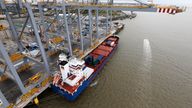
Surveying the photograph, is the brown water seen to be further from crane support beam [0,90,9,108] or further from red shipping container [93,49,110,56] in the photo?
crane support beam [0,90,9,108]

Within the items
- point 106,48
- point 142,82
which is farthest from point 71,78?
point 106,48

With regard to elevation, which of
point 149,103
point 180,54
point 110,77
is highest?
point 180,54

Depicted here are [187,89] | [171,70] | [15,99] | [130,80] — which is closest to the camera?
[15,99]

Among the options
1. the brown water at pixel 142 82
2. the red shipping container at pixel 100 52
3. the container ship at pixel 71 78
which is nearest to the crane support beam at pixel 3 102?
the brown water at pixel 142 82

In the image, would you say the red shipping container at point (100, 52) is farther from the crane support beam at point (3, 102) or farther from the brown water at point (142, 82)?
the crane support beam at point (3, 102)

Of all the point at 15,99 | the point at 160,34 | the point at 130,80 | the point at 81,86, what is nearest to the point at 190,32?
the point at 160,34

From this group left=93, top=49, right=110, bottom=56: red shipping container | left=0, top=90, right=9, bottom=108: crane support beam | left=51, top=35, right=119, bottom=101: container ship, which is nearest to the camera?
left=0, top=90, right=9, bottom=108: crane support beam

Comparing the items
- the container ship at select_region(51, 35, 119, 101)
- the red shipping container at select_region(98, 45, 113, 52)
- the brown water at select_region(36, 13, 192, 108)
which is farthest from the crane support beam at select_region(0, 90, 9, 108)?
the red shipping container at select_region(98, 45, 113, 52)

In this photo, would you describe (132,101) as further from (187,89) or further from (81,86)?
(187,89)
